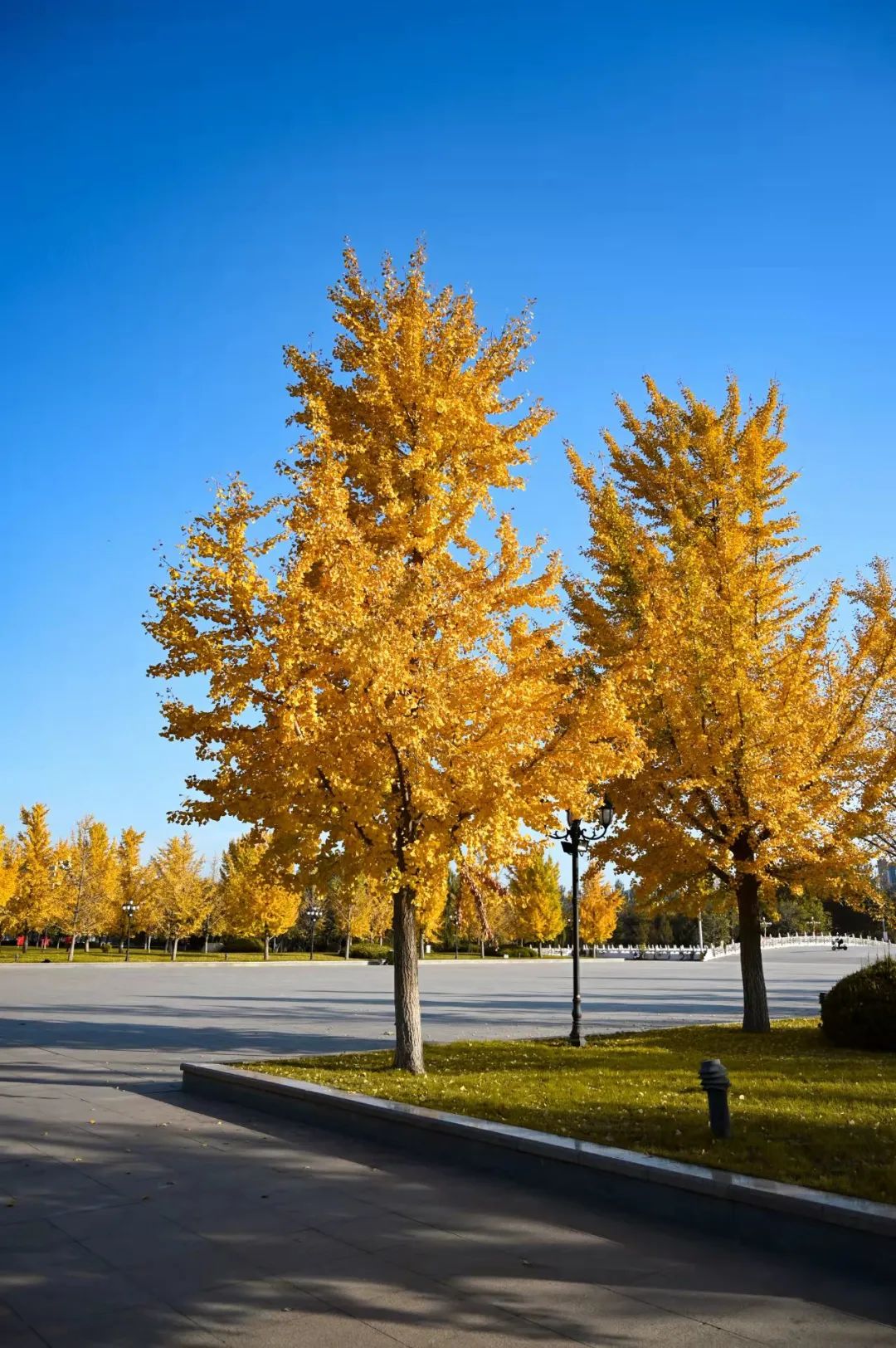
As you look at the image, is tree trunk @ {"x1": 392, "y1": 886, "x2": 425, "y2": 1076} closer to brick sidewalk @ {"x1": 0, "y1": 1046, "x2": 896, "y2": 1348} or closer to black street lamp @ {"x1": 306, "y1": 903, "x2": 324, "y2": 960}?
brick sidewalk @ {"x1": 0, "y1": 1046, "x2": 896, "y2": 1348}

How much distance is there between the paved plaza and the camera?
15.0 feet

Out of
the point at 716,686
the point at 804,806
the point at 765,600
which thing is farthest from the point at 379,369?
the point at 804,806

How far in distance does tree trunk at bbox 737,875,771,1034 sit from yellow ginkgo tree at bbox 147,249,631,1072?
6.36m

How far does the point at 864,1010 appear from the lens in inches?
568

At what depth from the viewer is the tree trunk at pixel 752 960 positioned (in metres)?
16.4

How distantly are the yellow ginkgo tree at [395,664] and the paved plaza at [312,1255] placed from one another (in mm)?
3304

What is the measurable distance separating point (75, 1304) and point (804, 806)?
1327cm

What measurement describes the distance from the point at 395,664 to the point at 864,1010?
9.87 meters

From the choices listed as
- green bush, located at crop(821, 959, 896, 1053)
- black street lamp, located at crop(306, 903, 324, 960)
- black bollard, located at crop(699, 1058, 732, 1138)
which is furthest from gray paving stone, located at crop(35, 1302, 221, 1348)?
black street lamp, located at crop(306, 903, 324, 960)

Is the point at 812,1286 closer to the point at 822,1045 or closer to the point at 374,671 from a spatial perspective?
the point at 374,671

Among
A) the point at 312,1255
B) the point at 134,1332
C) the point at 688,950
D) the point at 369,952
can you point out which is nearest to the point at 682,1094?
the point at 312,1255

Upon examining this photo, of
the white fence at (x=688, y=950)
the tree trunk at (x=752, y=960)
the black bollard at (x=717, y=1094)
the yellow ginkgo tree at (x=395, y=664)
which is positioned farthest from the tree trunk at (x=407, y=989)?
the white fence at (x=688, y=950)

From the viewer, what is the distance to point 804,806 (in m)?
15.4

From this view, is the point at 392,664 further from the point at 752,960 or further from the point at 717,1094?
the point at 752,960
